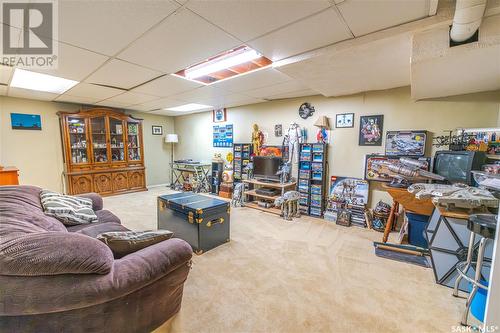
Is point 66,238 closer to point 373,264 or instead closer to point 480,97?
point 373,264

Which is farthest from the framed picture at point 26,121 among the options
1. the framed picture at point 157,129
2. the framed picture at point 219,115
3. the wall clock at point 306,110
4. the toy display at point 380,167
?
the toy display at point 380,167

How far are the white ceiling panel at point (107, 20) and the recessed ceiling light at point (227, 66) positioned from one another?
890mm

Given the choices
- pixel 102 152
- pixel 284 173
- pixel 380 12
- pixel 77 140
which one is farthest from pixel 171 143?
pixel 380 12

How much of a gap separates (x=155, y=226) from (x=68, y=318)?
2570mm

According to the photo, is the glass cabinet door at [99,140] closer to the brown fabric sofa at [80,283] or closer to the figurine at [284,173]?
the figurine at [284,173]

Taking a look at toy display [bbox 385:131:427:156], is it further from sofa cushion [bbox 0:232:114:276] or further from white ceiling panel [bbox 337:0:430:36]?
sofa cushion [bbox 0:232:114:276]

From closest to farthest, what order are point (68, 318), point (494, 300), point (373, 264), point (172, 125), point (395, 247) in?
point (68, 318)
point (494, 300)
point (373, 264)
point (395, 247)
point (172, 125)

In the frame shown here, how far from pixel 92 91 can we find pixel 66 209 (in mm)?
2638

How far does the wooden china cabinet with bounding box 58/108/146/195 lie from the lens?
4871 millimetres

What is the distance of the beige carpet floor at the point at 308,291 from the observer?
5.10 feet

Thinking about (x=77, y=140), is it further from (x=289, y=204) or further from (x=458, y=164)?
(x=458, y=164)

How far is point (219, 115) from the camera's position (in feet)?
18.6

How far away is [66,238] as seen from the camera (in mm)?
970

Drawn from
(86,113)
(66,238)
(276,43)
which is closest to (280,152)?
(276,43)
